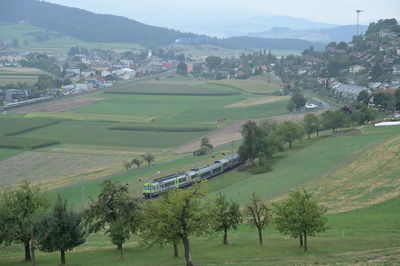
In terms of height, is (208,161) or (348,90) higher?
(348,90)

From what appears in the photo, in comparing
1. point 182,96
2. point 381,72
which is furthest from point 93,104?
point 381,72

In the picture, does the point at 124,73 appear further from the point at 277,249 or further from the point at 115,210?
the point at 277,249

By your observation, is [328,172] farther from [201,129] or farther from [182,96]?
[182,96]

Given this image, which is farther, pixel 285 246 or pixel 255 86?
pixel 255 86

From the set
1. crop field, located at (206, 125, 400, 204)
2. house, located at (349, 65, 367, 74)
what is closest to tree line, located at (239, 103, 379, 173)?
crop field, located at (206, 125, 400, 204)

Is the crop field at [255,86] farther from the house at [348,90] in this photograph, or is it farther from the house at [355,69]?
the house at [355,69]

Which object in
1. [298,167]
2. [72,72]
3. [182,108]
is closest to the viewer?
[298,167]

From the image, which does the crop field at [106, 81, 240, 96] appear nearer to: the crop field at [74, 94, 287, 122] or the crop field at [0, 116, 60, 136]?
the crop field at [74, 94, 287, 122]

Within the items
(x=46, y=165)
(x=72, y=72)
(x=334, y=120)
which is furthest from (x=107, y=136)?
(x=72, y=72)

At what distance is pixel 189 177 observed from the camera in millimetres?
58969

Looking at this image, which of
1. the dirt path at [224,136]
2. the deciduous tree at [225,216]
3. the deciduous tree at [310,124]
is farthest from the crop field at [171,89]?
the deciduous tree at [225,216]

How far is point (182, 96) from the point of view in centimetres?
13462

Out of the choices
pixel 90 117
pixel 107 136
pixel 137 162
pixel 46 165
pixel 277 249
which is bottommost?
pixel 46 165

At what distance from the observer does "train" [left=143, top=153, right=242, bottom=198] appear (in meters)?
54.0
